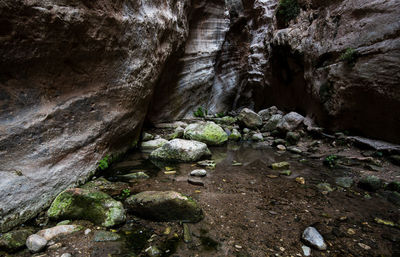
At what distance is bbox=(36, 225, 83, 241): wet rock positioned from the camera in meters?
2.03

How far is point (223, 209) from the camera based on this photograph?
273 cm

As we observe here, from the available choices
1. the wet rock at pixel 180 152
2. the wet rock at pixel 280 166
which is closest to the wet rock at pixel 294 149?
the wet rock at pixel 280 166

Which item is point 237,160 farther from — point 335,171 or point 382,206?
point 382,206

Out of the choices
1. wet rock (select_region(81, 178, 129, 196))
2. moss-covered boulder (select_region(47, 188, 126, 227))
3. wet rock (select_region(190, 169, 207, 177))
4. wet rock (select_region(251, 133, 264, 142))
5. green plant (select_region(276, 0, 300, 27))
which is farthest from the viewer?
green plant (select_region(276, 0, 300, 27))

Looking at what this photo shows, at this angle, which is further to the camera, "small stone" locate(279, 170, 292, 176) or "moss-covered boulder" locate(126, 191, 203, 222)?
"small stone" locate(279, 170, 292, 176)

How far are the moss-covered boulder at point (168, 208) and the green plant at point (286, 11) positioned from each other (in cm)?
928

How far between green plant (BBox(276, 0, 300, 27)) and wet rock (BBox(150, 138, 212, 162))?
295 inches

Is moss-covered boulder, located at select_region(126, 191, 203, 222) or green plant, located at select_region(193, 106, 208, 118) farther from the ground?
moss-covered boulder, located at select_region(126, 191, 203, 222)

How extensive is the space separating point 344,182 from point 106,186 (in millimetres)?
3977

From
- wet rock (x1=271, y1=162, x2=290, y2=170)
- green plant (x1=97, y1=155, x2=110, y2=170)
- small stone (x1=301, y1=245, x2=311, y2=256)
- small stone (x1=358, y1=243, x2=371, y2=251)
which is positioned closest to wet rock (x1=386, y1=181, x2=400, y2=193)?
wet rock (x1=271, y1=162, x2=290, y2=170)

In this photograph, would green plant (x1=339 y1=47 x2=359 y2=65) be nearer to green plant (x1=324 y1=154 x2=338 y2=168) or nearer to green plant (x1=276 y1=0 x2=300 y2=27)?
green plant (x1=324 y1=154 x2=338 y2=168)

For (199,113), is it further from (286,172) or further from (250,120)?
(286,172)

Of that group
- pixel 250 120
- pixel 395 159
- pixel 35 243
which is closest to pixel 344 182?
pixel 395 159

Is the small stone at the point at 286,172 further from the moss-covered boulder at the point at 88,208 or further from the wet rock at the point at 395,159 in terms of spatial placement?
the moss-covered boulder at the point at 88,208
